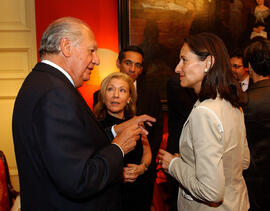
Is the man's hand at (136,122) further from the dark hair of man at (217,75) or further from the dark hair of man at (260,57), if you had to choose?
the dark hair of man at (260,57)

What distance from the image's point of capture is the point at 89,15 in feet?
10.8

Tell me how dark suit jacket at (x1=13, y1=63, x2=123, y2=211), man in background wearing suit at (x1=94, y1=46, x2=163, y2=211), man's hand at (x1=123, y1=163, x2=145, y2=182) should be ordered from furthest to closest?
1. man in background wearing suit at (x1=94, y1=46, x2=163, y2=211)
2. man's hand at (x1=123, y1=163, x2=145, y2=182)
3. dark suit jacket at (x1=13, y1=63, x2=123, y2=211)

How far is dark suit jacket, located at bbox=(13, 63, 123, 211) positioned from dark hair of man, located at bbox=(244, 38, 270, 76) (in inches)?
61.7

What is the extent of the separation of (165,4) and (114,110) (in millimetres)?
2022

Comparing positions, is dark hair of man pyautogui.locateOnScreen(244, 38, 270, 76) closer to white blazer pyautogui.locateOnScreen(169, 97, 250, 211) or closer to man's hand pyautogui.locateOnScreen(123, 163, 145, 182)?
white blazer pyautogui.locateOnScreen(169, 97, 250, 211)

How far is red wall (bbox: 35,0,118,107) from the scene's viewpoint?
3.15 metres

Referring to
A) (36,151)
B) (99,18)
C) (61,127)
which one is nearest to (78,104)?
(61,127)

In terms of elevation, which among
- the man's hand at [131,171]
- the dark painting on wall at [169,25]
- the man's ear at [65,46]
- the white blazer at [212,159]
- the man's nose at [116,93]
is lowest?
the man's hand at [131,171]

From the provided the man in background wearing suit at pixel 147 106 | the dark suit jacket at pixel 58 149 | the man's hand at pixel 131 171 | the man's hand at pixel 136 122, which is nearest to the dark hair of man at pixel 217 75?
the man's hand at pixel 136 122

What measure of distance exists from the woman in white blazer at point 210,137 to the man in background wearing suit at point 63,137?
357 mm

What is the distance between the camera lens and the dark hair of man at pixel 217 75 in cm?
139

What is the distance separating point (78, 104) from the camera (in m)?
1.16

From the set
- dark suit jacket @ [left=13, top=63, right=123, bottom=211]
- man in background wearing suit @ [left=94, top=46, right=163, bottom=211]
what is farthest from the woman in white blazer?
man in background wearing suit @ [left=94, top=46, right=163, bottom=211]

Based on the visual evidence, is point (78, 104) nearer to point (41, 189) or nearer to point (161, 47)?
point (41, 189)
